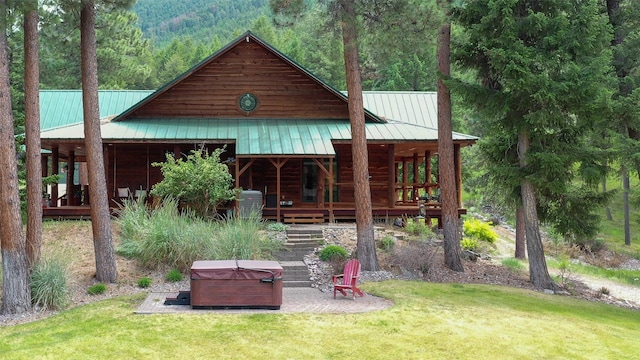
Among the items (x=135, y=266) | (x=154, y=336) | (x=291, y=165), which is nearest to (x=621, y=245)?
(x=291, y=165)

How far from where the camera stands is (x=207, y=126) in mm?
21359

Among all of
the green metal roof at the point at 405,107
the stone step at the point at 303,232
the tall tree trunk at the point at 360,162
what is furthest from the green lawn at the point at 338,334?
the green metal roof at the point at 405,107

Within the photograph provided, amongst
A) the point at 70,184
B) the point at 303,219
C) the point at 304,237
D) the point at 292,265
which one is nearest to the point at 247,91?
the point at 303,219

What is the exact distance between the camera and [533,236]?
47.9 feet

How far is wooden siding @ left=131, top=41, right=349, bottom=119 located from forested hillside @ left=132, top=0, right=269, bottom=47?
79.6 metres

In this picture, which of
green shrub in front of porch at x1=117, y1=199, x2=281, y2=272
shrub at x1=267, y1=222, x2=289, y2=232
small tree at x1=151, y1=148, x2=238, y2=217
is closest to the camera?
green shrub in front of porch at x1=117, y1=199, x2=281, y2=272

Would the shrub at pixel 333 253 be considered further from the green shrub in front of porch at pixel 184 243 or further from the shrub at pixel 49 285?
the shrub at pixel 49 285

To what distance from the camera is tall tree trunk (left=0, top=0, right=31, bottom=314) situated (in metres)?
10.7

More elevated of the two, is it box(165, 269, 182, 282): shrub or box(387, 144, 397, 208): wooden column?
box(387, 144, 397, 208): wooden column

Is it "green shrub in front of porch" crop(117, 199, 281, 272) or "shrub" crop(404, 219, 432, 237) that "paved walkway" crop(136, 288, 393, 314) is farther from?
"shrub" crop(404, 219, 432, 237)

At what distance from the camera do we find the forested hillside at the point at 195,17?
11344 cm

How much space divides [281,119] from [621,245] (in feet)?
61.7

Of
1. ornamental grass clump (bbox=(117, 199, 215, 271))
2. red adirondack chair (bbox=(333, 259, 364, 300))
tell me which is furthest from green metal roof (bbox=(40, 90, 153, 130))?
red adirondack chair (bbox=(333, 259, 364, 300))

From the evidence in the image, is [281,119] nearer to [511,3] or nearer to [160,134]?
[160,134]
